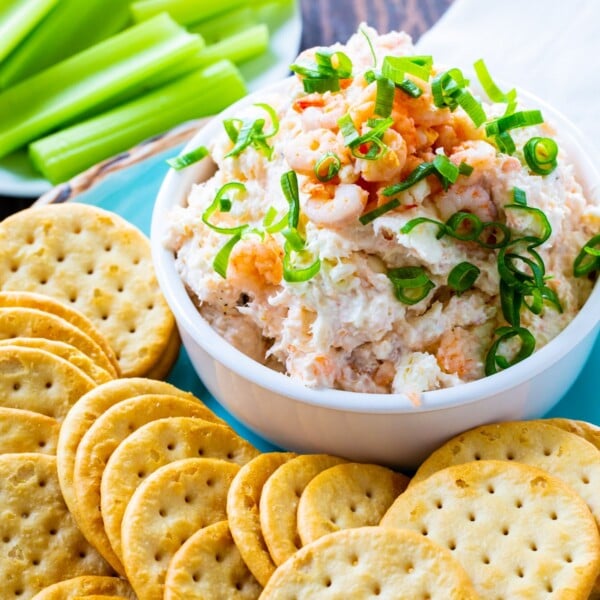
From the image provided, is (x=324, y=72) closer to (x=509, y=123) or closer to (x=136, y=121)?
(x=509, y=123)

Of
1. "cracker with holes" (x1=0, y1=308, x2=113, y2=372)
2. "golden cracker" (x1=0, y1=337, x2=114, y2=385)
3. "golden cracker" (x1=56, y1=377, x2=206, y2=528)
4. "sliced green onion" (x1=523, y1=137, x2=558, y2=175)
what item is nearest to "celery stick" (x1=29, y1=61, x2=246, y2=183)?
"cracker with holes" (x1=0, y1=308, x2=113, y2=372)

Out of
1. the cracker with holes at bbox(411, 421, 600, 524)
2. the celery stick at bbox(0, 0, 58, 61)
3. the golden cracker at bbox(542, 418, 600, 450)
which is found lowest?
the golden cracker at bbox(542, 418, 600, 450)

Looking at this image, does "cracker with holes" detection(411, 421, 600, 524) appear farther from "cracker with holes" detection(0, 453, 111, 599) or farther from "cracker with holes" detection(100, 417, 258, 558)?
"cracker with holes" detection(0, 453, 111, 599)

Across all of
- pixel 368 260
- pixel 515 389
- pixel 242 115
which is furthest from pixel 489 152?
pixel 242 115

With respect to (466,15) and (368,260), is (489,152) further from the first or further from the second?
(466,15)

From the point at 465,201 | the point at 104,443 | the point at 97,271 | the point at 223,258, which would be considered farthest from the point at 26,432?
the point at 465,201
